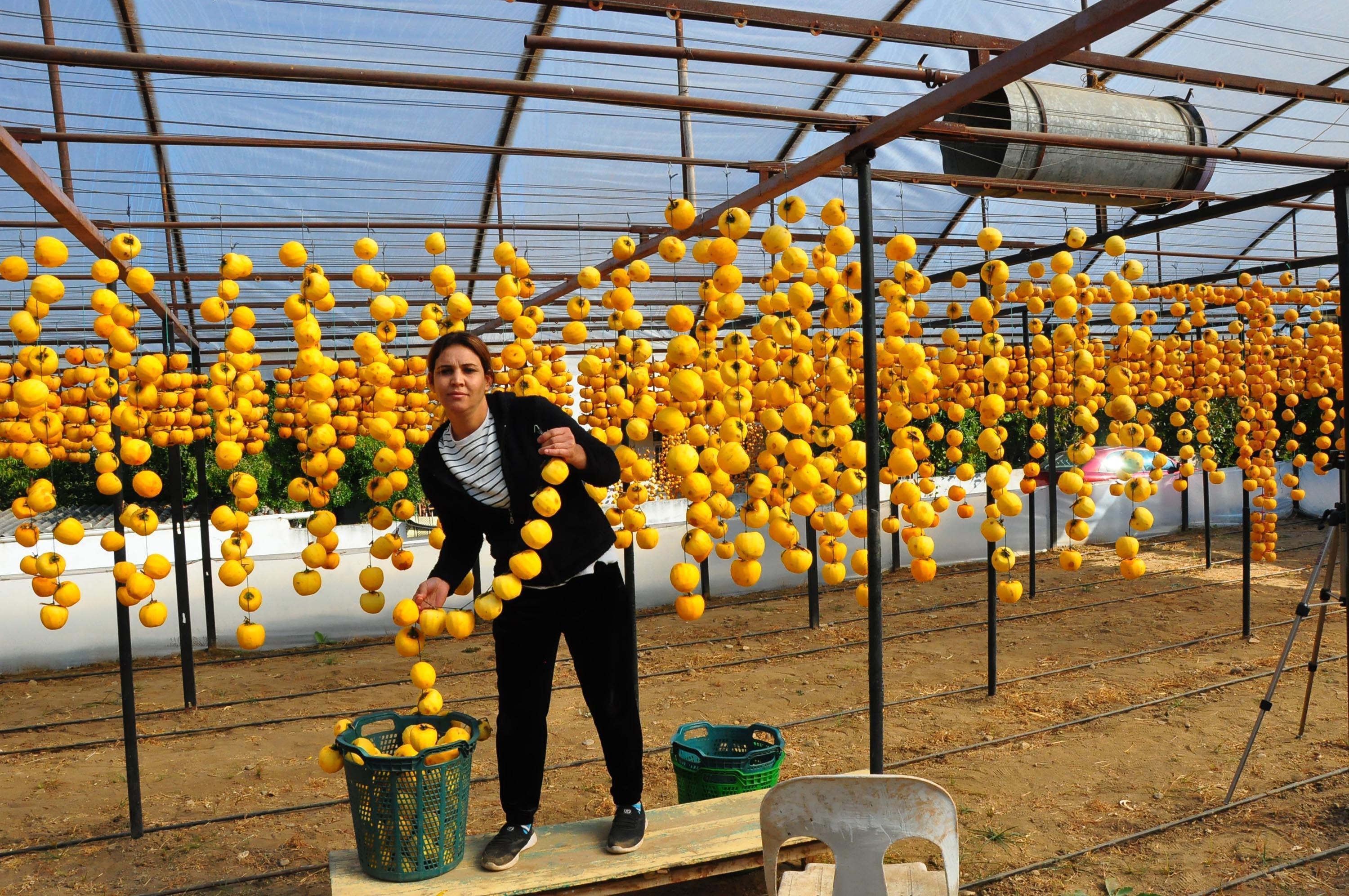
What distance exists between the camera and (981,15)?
5688mm

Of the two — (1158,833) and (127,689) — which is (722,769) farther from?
(127,689)

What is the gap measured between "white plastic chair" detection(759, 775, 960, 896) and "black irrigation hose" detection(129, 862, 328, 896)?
93.7 inches

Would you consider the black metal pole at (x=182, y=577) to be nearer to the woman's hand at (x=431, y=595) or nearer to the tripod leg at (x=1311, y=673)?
the woman's hand at (x=431, y=595)

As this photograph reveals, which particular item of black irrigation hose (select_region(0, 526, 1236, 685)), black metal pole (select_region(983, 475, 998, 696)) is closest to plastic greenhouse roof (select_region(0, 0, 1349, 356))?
black metal pole (select_region(983, 475, 998, 696))

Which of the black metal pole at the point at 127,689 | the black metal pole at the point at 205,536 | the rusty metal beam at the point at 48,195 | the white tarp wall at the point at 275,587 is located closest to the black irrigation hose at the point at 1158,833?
the black metal pole at the point at 127,689

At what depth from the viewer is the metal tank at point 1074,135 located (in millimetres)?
3803

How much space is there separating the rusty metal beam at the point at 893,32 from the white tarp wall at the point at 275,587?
19.9 feet

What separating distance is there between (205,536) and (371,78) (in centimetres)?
566

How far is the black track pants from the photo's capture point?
294 cm

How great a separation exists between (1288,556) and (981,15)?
8.27 m

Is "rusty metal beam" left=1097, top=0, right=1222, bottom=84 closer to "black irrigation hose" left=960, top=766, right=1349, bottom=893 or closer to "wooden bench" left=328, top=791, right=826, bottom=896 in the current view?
"black irrigation hose" left=960, top=766, right=1349, bottom=893

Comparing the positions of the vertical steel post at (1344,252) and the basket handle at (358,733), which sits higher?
the vertical steel post at (1344,252)

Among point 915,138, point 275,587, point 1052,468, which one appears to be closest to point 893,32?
point 915,138

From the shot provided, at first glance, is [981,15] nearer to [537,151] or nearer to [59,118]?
[537,151]
